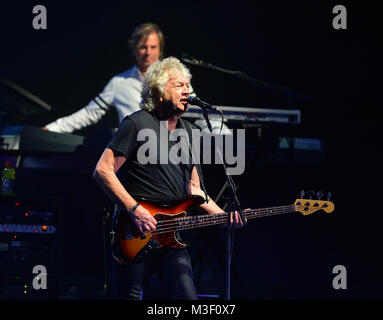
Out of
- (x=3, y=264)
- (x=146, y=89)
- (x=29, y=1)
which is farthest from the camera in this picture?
(x=29, y=1)

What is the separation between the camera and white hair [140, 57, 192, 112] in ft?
9.83

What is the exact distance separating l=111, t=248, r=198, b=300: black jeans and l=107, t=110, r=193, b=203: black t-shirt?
33cm

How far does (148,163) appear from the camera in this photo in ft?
9.30

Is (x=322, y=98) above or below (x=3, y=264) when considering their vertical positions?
above

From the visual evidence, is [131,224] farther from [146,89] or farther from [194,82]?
[194,82]

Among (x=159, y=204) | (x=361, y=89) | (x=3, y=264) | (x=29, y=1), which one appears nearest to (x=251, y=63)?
(x=361, y=89)

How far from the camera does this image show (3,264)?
343 centimetres

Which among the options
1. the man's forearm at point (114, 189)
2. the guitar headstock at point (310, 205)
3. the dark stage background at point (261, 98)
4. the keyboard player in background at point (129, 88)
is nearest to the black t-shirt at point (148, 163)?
the man's forearm at point (114, 189)

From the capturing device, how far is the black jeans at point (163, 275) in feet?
8.60

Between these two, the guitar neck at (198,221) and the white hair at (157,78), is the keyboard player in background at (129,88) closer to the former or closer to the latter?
the white hair at (157,78)

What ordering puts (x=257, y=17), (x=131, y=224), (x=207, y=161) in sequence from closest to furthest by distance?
(x=131, y=224) < (x=207, y=161) < (x=257, y=17)

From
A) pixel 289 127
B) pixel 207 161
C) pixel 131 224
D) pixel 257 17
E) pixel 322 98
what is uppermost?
pixel 257 17

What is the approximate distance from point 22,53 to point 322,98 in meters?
3.21

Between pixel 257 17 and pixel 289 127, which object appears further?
pixel 257 17
